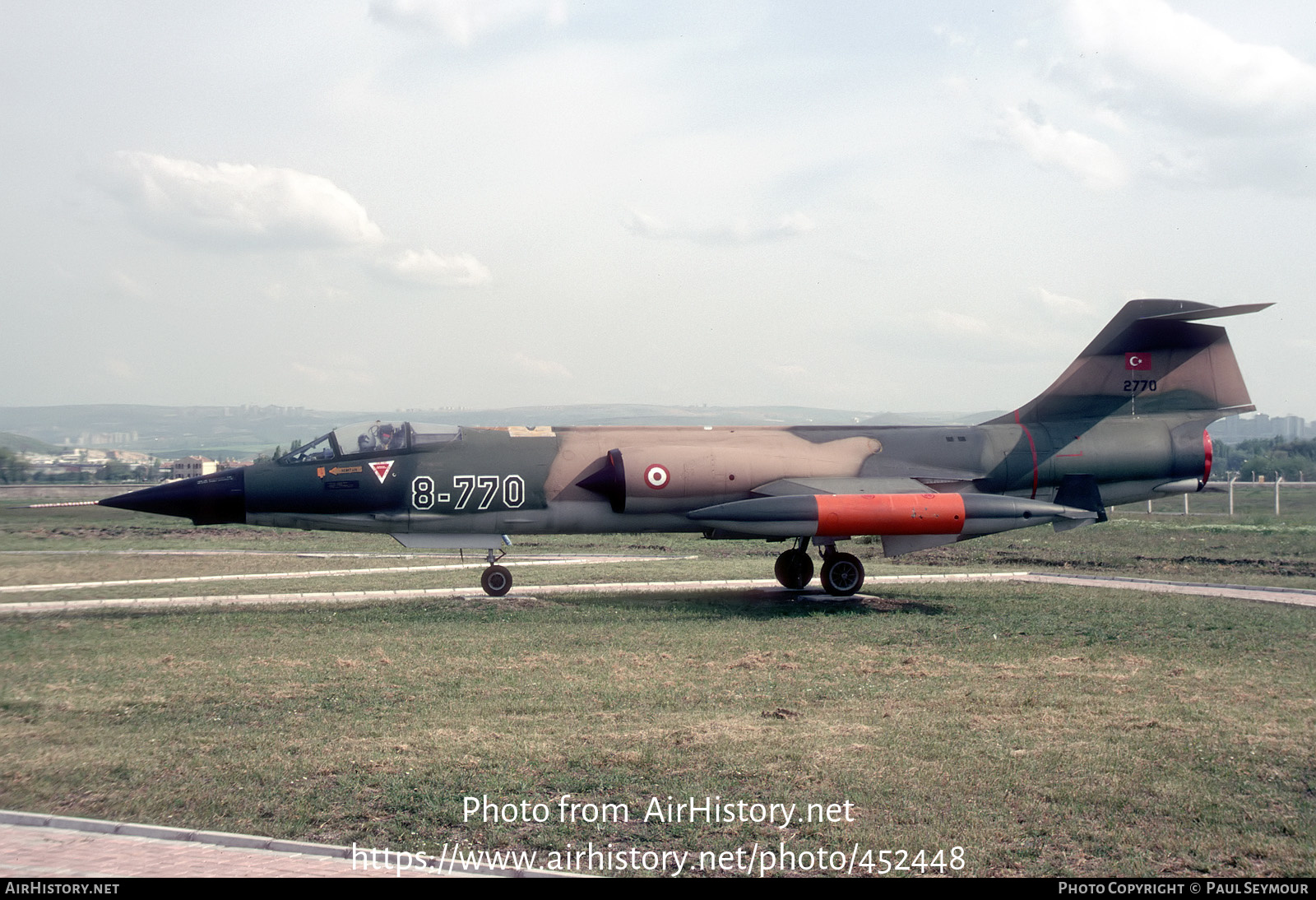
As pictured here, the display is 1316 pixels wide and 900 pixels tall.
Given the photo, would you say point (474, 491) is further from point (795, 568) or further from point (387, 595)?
point (795, 568)

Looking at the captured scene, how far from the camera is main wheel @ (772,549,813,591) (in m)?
20.0

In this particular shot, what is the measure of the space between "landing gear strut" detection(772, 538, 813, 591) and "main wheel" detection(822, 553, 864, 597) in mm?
1074

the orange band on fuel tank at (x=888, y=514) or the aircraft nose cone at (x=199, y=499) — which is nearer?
the aircraft nose cone at (x=199, y=499)

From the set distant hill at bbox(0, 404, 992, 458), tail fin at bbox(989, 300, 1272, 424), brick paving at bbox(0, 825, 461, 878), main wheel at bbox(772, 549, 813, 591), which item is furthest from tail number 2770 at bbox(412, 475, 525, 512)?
distant hill at bbox(0, 404, 992, 458)

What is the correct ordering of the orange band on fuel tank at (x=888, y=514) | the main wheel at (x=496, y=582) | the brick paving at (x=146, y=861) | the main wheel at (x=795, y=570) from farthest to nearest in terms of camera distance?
the main wheel at (x=795, y=570), the main wheel at (x=496, y=582), the orange band on fuel tank at (x=888, y=514), the brick paving at (x=146, y=861)

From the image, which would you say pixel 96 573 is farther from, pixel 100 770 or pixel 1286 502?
pixel 1286 502

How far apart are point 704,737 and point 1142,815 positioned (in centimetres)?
351

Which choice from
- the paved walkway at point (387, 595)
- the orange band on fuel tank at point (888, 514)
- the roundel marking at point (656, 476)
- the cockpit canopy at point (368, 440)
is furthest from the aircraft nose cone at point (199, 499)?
the orange band on fuel tank at point (888, 514)

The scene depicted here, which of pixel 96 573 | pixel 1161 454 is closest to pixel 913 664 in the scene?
pixel 1161 454

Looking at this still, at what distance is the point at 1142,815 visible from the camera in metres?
6.96

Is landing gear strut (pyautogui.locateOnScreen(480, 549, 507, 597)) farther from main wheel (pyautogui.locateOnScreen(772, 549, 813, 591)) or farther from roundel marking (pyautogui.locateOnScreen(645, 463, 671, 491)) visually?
main wheel (pyautogui.locateOnScreen(772, 549, 813, 591))

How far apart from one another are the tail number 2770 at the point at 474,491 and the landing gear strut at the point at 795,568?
535 centimetres

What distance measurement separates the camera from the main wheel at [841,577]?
18.8m

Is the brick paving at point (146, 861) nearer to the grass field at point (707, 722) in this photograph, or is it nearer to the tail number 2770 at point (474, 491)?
the grass field at point (707, 722)
